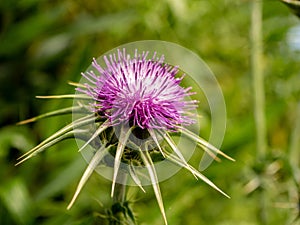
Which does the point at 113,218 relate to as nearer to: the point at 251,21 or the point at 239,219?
the point at 251,21

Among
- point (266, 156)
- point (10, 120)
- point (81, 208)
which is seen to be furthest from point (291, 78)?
point (10, 120)

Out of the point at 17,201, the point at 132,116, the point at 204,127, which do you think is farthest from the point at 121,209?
the point at 204,127

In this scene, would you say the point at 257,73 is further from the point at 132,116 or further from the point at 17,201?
the point at 17,201

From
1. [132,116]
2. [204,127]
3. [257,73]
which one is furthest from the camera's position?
[204,127]

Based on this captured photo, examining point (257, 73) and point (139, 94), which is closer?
point (139, 94)

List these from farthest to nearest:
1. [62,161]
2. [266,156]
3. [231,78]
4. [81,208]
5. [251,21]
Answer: [231,78] → [62,161] → [81,208] → [251,21] → [266,156]

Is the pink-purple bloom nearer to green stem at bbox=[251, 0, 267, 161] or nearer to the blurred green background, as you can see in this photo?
the blurred green background

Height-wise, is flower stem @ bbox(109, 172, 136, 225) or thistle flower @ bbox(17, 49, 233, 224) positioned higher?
thistle flower @ bbox(17, 49, 233, 224)

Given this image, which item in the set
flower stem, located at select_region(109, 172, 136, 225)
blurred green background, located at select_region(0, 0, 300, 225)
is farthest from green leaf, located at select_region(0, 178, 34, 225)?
flower stem, located at select_region(109, 172, 136, 225)
